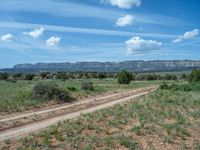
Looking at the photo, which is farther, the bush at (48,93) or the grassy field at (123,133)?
the bush at (48,93)

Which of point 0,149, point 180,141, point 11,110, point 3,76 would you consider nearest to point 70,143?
point 0,149

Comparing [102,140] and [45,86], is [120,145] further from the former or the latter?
[45,86]

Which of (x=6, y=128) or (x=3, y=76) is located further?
(x=3, y=76)

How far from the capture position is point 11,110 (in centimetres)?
2681

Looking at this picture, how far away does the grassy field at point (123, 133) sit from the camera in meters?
14.7

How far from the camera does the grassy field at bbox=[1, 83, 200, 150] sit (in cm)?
1474

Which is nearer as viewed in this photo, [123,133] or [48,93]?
[123,133]

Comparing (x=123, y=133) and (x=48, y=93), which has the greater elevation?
(x=48, y=93)

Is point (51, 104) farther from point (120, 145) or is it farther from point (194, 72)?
point (194, 72)

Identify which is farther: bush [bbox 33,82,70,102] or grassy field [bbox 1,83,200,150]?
bush [bbox 33,82,70,102]

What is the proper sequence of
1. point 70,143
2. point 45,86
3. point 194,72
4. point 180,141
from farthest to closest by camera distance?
point 194,72 < point 45,86 < point 180,141 < point 70,143

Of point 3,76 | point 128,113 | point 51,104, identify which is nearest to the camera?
point 128,113

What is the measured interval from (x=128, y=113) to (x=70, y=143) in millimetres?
9074

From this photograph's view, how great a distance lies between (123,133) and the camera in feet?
56.5
